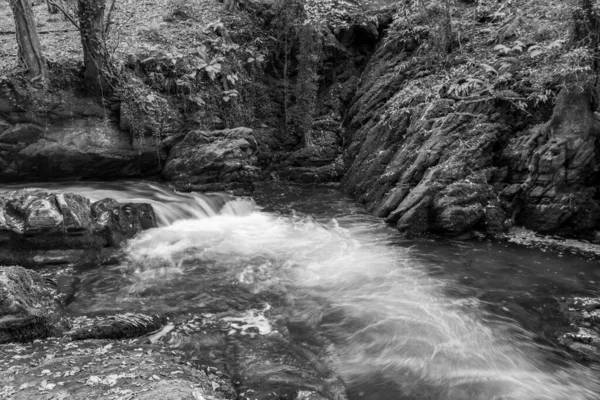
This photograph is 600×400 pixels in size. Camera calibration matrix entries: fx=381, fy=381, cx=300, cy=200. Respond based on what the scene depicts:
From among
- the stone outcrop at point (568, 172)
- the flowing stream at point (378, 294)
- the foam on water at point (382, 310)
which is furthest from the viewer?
the stone outcrop at point (568, 172)

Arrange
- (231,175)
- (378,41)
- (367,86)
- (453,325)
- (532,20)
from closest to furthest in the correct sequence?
(453,325) < (532,20) < (231,175) < (367,86) < (378,41)

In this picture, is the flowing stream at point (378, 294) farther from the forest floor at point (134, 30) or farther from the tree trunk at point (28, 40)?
the forest floor at point (134, 30)

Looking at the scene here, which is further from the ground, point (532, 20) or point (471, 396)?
point (532, 20)

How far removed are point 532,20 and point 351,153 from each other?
6.82 metres

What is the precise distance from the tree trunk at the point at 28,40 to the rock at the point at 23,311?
8.29 metres

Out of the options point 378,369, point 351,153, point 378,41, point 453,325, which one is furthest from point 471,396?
point 378,41

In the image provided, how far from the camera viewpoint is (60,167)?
1141 centimetres

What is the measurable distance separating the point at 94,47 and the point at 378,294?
1030 centimetres

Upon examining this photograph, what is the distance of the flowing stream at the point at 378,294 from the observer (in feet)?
15.8

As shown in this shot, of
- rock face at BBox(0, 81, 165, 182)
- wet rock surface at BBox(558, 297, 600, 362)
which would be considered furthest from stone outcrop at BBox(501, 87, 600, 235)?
rock face at BBox(0, 81, 165, 182)

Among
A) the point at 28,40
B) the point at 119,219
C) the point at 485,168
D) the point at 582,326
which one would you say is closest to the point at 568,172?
the point at 485,168

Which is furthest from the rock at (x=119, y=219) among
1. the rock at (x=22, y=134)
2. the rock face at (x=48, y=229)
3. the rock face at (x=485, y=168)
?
the rock face at (x=485, y=168)

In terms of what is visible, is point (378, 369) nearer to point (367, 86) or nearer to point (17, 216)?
point (17, 216)

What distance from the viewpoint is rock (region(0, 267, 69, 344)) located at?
4414 millimetres
